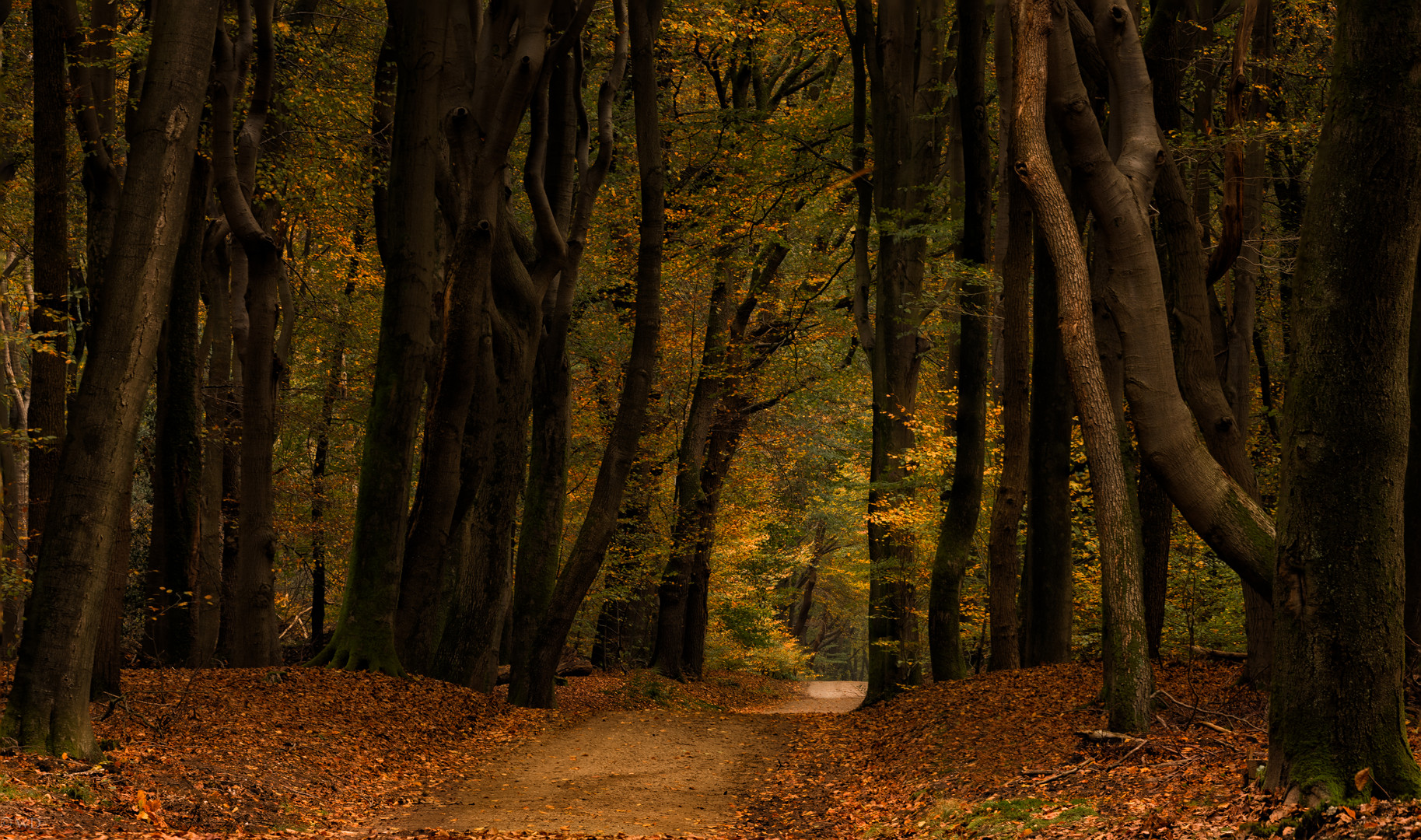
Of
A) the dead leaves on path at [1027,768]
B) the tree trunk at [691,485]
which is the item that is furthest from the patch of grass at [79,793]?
the tree trunk at [691,485]

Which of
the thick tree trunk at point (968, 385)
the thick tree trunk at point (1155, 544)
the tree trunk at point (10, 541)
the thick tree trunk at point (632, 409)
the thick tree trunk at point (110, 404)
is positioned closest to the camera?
the thick tree trunk at point (110, 404)

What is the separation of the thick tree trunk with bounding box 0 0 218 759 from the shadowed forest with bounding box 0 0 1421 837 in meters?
0.03

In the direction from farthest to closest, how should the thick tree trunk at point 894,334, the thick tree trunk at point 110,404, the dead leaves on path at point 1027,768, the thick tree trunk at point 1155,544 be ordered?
the thick tree trunk at point 894,334
the thick tree trunk at point 1155,544
the thick tree trunk at point 110,404
the dead leaves on path at point 1027,768

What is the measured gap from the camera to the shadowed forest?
560 centimetres

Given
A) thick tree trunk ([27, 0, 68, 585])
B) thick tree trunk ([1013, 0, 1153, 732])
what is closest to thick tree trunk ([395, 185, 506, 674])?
thick tree trunk ([27, 0, 68, 585])

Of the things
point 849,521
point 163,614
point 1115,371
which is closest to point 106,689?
point 163,614

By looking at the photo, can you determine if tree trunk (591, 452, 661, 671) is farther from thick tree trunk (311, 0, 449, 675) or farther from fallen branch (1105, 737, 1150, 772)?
fallen branch (1105, 737, 1150, 772)

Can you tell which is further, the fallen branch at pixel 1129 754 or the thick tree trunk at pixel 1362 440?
the fallen branch at pixel 1129 754

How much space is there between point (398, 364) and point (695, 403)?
9869 millimetres

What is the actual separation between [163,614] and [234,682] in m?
2.71

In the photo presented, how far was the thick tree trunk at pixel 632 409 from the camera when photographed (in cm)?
1288

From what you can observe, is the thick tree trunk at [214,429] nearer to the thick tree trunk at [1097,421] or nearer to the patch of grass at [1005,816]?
the patch of grass at [1005,816]

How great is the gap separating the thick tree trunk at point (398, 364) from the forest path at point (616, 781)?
7.68ft

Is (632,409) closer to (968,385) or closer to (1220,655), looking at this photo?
(968,385)
